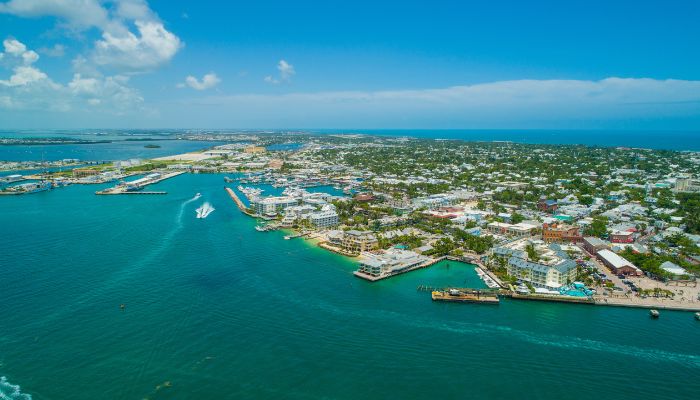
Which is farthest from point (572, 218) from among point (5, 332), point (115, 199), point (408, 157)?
point (408, 157)

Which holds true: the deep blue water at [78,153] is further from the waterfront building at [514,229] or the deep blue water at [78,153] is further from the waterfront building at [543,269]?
the waterfront building at [543,269]

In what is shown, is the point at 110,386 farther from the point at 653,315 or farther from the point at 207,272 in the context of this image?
the point at 653,315

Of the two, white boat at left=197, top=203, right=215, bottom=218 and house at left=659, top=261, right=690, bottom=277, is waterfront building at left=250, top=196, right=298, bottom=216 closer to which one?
white boat at left=197, top=203, right=215, bottom=218

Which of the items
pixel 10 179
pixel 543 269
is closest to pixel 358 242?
pixel 543 269

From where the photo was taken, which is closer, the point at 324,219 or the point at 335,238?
the point at 335,238

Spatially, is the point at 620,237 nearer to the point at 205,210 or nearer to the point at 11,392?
the point at 205,210

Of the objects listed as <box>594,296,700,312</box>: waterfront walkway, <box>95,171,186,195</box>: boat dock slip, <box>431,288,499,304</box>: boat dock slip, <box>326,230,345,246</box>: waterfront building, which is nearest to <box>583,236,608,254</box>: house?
<box>594,296,700,312</box>: waterfront walkway
